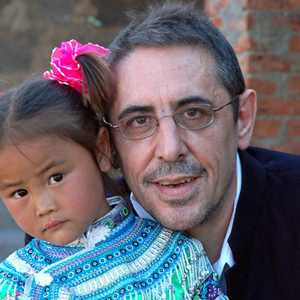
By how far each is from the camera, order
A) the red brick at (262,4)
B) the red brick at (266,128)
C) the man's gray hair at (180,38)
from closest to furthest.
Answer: the man's gray hair at (180,38) < the red brick at (262,4) < the red brick at (266,128)

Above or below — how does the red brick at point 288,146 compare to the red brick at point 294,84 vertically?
below

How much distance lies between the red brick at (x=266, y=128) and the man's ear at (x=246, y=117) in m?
1.29

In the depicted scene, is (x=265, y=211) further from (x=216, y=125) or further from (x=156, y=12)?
(x=156, y=12)

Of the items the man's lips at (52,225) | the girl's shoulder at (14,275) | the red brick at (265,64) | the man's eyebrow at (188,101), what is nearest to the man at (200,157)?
the man's eyebrow at (188,101)

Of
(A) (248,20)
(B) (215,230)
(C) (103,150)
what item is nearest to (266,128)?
(A) (248,20)

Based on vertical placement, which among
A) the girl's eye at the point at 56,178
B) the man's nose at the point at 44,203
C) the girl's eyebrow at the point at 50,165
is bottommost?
the man's nose at the point at 44,203

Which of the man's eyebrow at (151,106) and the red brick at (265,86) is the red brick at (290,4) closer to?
the red brick at (265,86)

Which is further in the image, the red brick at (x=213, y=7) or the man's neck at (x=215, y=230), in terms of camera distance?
the red brick at (x=213, y=7)

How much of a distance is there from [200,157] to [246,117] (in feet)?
1.55

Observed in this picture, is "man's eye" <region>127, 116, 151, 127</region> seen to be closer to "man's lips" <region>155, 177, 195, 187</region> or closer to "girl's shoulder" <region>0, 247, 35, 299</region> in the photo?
"man's lips" <region>155, 177, 195, 187</region>

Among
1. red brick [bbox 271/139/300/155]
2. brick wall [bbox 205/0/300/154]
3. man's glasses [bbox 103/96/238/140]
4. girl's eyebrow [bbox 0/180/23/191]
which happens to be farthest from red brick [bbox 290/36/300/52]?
girl's eyebrow [bbox 0/180/23/191]

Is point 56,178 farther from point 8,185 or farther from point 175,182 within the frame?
point 175,182

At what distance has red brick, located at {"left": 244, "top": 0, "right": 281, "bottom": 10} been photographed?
4037 millimetres

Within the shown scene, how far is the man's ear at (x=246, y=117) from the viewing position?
2801mm
